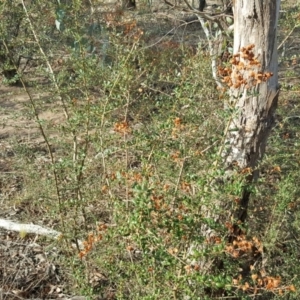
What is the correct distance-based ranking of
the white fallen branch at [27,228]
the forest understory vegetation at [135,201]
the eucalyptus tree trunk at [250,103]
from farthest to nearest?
the white fallen branch at [27,228] < the eucalyptus tree trunk at [250,103] < the forest understory vegetation at [135,201]

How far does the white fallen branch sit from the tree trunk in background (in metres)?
1.57

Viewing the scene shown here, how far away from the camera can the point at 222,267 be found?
3.11 m

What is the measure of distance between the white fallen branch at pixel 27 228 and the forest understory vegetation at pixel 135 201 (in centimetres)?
5

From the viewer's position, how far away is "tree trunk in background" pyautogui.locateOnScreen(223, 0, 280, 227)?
2.88m

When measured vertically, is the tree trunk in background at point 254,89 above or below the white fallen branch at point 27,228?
above

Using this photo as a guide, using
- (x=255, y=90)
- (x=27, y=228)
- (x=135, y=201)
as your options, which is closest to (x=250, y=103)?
(x=255, y=90)

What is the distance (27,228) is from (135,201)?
2.13 meters

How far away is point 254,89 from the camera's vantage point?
2.94 m

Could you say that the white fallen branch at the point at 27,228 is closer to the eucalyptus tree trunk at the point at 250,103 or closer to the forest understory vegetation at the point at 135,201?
→ the forest understory vegetation at the point at 135,201

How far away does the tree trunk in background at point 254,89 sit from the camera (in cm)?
288

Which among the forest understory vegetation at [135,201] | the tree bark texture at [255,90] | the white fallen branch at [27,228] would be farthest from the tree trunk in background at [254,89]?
the white fallen branch at [27,228]

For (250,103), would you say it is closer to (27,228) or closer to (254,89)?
(254,89)

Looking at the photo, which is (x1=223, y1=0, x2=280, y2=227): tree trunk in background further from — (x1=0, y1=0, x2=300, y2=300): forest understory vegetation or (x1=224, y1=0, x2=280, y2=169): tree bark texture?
(x1=0, y1=0, x2=300, y2=300): forest understory vegetation

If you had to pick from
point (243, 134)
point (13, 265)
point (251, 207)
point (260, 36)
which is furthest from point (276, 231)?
point (13, 265)
